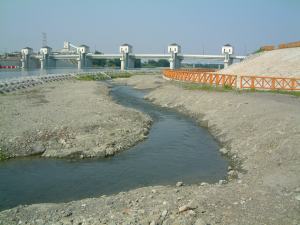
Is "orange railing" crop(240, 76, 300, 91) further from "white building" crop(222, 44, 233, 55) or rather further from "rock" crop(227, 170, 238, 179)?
"white building" crop(222, 44, 233, 55)

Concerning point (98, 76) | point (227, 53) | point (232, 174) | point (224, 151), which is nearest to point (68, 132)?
point (224, 151)

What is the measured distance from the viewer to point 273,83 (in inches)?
1372

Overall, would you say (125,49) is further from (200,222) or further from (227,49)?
(200,222)

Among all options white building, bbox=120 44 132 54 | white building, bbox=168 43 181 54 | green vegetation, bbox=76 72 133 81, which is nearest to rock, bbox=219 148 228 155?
green vegetation, bbox=76 72 133 81

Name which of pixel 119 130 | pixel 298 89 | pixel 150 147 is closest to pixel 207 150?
pixel 150 147

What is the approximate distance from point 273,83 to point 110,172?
25.5 metres

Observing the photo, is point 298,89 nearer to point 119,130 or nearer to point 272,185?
point 119,130

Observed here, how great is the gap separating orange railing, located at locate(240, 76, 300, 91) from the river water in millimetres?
17816

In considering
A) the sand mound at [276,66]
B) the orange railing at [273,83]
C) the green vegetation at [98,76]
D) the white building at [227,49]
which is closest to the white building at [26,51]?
the green vegetation at [98,76]

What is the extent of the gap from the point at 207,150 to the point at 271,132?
141 inches

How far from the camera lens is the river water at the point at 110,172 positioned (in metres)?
12.6

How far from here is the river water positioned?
12.6 metres

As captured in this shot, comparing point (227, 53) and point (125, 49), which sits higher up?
point (125, 49)

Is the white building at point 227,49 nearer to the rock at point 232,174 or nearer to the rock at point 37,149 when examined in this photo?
the rock at point 37,149
